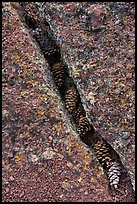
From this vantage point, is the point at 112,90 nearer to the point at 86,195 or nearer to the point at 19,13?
the point at 86,195

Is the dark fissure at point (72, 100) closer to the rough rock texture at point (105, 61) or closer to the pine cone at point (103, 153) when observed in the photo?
the pine cone at point (103, 153)

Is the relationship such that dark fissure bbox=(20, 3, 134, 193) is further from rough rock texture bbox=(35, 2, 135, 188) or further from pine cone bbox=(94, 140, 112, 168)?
rough rock texture bbox=(35, 2, 135, 188)

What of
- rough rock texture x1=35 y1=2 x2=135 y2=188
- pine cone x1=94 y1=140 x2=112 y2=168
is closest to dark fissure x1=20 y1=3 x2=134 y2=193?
pine cone x1=94 y1=140 x2=112 y2=168

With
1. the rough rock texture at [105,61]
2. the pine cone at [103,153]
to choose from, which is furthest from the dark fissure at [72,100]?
the rough rock texture at [105,61]

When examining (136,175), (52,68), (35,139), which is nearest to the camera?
(136,175)

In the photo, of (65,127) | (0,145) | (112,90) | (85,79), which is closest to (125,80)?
(112,90)

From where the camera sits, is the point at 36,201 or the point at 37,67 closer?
the point at 36,201
